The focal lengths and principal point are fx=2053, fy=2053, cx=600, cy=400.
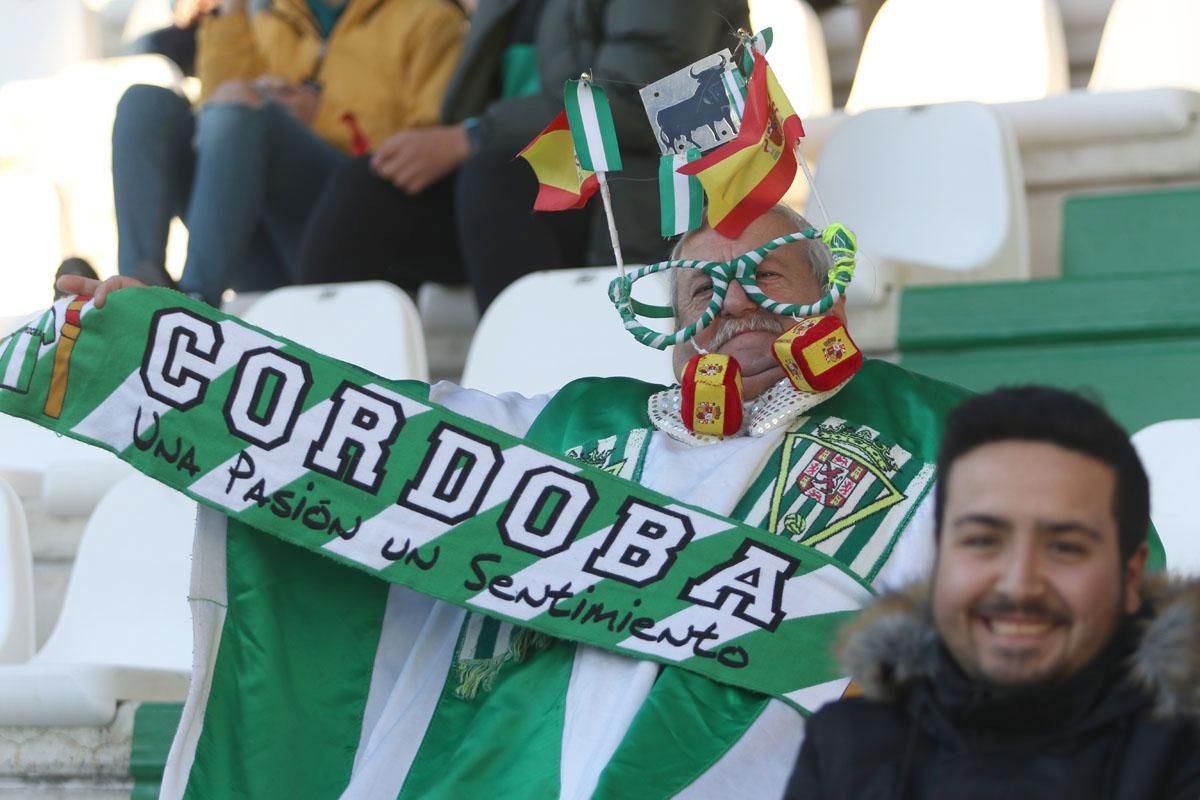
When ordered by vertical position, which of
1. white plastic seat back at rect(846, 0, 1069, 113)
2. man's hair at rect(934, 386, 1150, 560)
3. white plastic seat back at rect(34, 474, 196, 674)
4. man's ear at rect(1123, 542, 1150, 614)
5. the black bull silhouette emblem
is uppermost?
white plastic seat back at rect(846, 0, 1069, 113)

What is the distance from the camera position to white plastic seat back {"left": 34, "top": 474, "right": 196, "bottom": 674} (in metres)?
3.13

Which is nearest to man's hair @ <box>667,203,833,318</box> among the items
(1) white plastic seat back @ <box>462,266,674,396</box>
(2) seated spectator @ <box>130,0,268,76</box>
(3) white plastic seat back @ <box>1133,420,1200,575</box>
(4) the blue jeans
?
(3) white plastic seat back @ <box>1133,420,1200,575</box>

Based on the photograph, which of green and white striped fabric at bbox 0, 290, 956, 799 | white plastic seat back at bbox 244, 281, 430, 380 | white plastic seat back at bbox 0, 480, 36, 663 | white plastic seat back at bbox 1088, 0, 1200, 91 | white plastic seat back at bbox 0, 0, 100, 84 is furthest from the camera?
white plastic seat back at bbox 0, 0, 100, 84

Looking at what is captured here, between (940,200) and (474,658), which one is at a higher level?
(940,200)

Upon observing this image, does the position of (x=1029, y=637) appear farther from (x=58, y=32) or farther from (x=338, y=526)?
(x=58, y=32)

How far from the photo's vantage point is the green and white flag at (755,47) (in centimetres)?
267

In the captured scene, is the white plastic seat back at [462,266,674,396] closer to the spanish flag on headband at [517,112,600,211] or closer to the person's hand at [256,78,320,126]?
the spanish flag on headband at [517,112,600,211]

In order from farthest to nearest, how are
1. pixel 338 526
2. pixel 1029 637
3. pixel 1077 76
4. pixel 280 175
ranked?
pixel 1077 76 → pixel 280 175 → pixel 338 526 → pixel 1029 637

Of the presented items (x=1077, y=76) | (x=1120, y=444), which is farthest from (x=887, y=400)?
(x=1077, y=76)

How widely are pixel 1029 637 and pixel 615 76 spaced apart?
2.22 m

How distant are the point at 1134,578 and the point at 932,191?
7.27ft

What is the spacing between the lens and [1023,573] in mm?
1429

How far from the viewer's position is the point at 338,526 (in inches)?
96.0

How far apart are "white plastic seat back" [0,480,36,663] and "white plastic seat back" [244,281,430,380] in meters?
0.56
